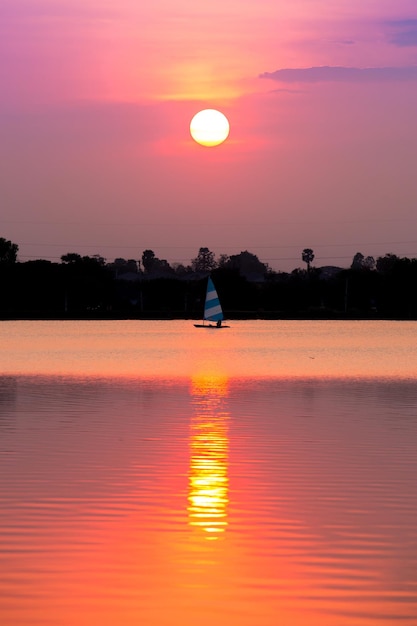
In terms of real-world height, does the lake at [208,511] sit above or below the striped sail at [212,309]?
below

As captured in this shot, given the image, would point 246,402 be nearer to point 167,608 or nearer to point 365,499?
point 365,499

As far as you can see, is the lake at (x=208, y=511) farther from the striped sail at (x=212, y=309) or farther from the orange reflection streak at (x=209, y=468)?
the striped sail at (x=212, y=309)

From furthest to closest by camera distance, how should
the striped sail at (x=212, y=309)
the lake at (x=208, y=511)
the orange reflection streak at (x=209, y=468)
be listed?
the striped sail at (x=212, y=309)
the orange reflection streak at (x=209, y=468)
the lake at (x=208, y=511)

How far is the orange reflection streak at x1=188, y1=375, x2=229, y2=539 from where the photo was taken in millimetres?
18375

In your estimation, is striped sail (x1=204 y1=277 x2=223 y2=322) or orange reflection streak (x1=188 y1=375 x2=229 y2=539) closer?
orange reflection streak (x1=188 y1=375 x2=229 y2=539)

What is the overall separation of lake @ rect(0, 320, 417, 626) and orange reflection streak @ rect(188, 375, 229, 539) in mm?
52

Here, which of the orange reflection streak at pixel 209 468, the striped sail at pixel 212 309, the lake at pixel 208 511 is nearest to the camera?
the lake at pixel 208 511

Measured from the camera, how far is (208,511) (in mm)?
19031

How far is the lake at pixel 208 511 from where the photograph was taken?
13.3 metres

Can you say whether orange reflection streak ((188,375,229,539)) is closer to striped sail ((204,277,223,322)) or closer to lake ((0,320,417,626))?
lake ((0,320,417,626))

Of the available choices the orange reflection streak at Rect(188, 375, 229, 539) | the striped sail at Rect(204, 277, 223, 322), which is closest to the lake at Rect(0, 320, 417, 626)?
the orange reflection streak at Rect(188, 375, 229, 539)

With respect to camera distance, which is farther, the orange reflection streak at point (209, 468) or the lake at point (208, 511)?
the orange reflection streak at point (209, 468)

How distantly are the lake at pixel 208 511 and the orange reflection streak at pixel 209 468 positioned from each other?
52 millimetres

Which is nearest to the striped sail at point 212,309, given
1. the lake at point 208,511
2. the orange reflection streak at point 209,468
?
the orange reflection streak at point 209,468
